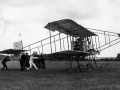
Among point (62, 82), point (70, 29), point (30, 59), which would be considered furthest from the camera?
point (30, 59)

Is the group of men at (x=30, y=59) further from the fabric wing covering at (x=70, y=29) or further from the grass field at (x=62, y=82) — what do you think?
the grass field at (x=62, y=82)

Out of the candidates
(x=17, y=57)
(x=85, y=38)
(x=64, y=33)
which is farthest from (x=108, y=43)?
(x=17, y=57)

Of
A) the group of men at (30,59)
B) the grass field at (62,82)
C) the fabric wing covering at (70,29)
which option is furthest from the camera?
the group of men at (30,59)

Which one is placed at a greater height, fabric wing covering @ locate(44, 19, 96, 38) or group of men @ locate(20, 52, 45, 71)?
fabric wing covering @ locate(44, 19, 96, 38)

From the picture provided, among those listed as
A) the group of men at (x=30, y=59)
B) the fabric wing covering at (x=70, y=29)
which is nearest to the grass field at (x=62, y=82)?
the fabric wing covering at (x=70, y=29)

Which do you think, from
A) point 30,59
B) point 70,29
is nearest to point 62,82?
point 70,29

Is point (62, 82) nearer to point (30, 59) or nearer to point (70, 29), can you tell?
point (70, 29)

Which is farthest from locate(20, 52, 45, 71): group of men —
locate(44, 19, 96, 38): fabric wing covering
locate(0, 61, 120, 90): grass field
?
locate(0, 61, 120, 90): grass field

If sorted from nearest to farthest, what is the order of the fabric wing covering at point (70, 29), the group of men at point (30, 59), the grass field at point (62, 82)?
the grass field at point (62, 82)
the fabric wing covering at point (70, 29)
the group of men at point (30, 59)

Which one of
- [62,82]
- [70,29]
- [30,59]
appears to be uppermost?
[70,29]

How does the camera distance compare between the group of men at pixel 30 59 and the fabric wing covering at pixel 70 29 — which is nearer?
the fabric wing covering at pixel 70 29

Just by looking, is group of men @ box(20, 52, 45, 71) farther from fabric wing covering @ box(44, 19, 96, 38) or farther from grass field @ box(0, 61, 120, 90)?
grass field @ box(0, 61, 120, 90)

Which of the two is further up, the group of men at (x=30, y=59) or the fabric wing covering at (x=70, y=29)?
the fabric wing covering at (x=70, y=29)

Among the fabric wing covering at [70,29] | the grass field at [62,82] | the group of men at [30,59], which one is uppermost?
the fabric wing covering at [70,29]
